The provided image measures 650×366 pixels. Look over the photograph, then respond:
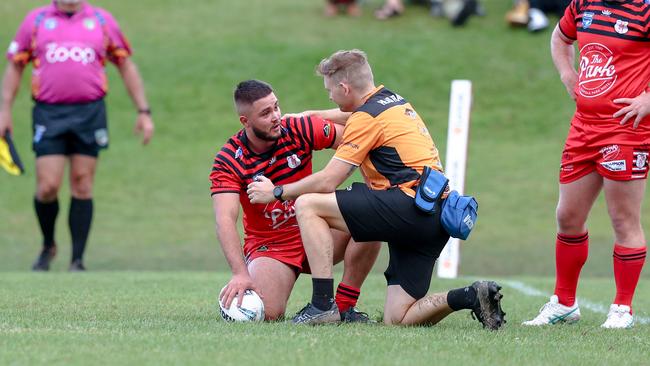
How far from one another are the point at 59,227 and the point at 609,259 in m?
7.08

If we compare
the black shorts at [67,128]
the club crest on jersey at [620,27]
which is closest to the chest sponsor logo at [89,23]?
the black shorts at [67,128]

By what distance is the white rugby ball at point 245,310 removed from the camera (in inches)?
243

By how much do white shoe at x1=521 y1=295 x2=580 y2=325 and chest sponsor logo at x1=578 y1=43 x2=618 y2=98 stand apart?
52.3 inches

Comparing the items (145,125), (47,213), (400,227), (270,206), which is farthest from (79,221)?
(400,227)

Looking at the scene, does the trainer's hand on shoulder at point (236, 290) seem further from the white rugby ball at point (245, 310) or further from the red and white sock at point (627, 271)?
the red and white sock at point (627, 271)

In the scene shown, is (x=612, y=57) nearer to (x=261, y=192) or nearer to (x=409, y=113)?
(x=409, y=113)

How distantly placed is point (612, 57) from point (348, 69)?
1.61 m

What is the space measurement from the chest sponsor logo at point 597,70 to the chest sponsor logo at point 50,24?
5.40 metres

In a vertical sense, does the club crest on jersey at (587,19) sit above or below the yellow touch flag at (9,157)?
above

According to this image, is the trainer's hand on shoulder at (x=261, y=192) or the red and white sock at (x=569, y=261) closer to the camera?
the trainer's hand on shoulder at (x=261, y=192)

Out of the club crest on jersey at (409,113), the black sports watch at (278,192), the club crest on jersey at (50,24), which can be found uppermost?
the club crest on jersey at (50,24)

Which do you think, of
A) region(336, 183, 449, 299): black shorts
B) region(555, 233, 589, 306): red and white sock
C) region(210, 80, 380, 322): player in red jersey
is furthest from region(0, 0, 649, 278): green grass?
region(336, 183, 449, 299): black shorts

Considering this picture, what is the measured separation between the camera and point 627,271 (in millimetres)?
6656

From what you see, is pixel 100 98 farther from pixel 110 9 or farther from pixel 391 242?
pixel 110 9
